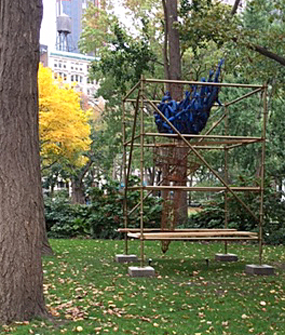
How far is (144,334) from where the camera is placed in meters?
5.06

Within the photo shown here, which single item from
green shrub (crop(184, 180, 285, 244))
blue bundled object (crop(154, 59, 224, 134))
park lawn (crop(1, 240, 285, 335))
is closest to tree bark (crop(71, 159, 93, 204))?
green shrub (crop(184, 180, 285, 244))

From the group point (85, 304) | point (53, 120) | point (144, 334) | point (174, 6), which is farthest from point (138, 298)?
point (53, 120)

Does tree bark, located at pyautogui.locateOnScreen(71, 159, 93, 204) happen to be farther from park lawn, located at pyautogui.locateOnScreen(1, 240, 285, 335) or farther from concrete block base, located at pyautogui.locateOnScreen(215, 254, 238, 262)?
concrete block base, located at pyautogui.locateOnScreen(215, 254, 238, 262)

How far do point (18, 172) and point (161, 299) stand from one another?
261 centimetres

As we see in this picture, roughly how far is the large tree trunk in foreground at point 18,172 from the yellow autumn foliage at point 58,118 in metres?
18.1

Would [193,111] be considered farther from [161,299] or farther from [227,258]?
[161,299]

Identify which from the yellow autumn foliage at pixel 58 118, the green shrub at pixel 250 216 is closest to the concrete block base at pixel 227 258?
the green shrub at pixel 250 216

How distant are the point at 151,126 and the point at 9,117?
20742 millimetres

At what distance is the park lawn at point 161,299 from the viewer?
5309mm

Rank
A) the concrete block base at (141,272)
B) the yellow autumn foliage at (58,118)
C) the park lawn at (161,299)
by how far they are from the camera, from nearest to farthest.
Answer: the park lawn at (161,299) → the concrete block base at (141,272) → the yellow autumn foliage at (58,118)

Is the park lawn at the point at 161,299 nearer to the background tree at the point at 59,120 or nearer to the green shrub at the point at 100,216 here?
the green shrub at the point at 100,216

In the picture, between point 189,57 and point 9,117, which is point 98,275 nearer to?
point 9,117

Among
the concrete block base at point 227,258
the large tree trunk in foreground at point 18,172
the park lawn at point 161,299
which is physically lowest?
the concrete block base at point 227,258

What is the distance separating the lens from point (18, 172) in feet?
17.2
